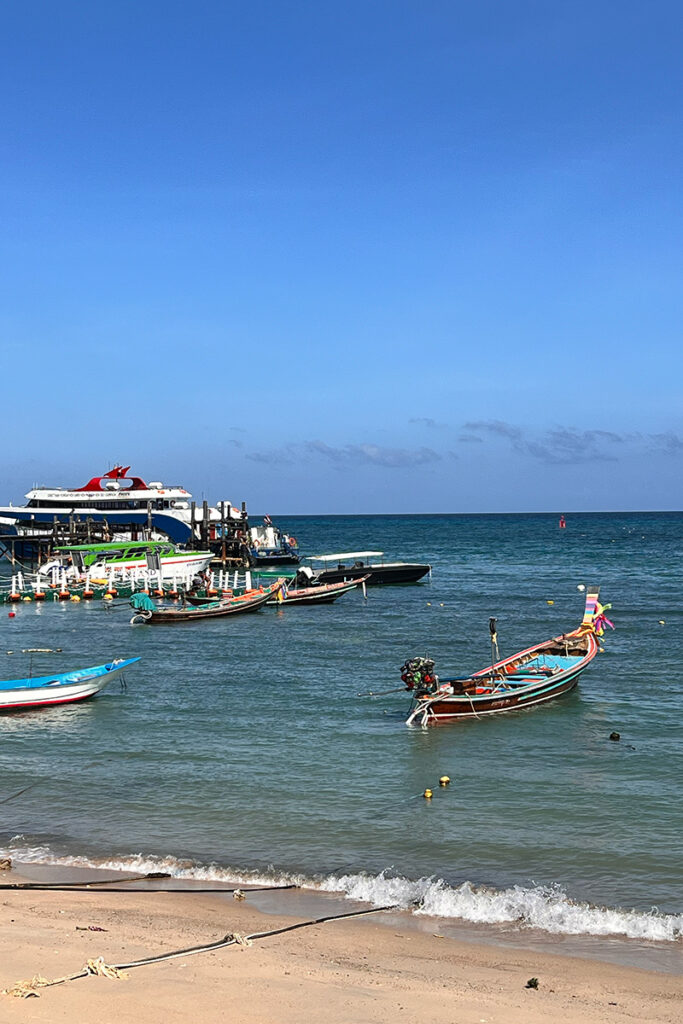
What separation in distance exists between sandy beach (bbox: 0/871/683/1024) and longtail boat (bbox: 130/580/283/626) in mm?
34692

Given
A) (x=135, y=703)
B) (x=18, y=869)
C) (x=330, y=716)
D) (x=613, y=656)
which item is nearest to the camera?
(x=18, y=869)

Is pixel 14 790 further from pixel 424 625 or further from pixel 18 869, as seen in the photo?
pixel 424 625

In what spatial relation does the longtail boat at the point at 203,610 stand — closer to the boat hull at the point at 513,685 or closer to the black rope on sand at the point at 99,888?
the boat hull at the point at 513,685

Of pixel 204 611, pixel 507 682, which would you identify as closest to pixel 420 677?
pixel 507 682

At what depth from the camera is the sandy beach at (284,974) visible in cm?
990

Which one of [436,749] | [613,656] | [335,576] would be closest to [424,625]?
[613,656]

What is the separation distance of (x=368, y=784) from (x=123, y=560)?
51079 millimetres

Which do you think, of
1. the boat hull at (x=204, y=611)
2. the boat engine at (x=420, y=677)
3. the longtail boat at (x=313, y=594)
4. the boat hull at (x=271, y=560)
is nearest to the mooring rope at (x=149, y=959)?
the boat engine at (x=420, y=677)

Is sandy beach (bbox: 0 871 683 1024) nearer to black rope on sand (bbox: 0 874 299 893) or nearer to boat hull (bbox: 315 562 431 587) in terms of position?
black rope on sand (bbox: 0 874 299 893)

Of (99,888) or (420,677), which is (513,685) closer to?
(420,677)

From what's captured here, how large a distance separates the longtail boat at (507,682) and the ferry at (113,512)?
6014 cm

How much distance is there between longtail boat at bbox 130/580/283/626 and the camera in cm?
4856

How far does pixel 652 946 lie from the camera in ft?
42.4

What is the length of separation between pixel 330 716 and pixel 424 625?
21.8 meters
